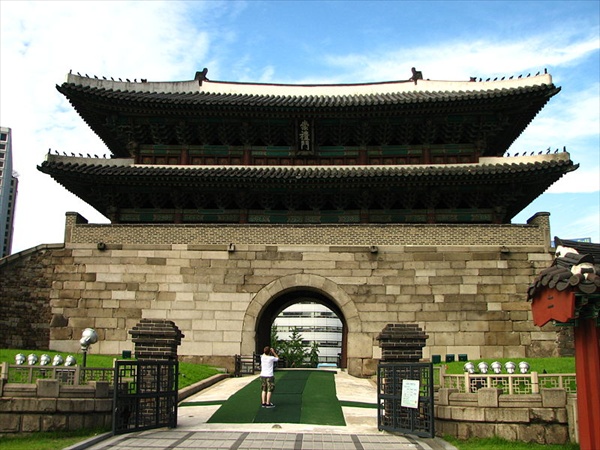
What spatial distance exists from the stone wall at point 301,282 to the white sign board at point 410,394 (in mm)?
9956

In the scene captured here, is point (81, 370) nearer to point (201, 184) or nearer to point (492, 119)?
point (201, 184)

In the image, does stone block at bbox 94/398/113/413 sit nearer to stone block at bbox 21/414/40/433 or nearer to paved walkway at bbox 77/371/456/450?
paved walkway at bbox 77/371/456/450

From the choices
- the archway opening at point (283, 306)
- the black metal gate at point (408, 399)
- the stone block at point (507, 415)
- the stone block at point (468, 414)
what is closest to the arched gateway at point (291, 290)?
the archway opening at point (283, 306)

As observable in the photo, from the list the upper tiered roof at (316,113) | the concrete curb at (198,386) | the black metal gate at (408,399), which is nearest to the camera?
the black metal gate at (408,399)

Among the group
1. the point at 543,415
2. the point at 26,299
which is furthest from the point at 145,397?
the point at 26,299

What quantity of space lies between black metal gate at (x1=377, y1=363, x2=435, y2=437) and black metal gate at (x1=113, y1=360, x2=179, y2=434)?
4686 millimetres

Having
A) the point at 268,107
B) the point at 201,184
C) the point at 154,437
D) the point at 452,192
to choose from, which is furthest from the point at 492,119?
the point at 154,437

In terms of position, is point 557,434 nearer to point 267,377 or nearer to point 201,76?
point 267,377

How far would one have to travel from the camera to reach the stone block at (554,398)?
12.2m

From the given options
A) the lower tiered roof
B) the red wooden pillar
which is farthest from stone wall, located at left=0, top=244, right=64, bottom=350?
the red wooden pillar

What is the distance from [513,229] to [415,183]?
167 inches

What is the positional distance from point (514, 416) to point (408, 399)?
2140mm

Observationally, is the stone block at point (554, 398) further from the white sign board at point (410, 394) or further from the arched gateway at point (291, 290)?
the arched gateway at point (291, 290)

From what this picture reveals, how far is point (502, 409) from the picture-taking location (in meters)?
12.5
